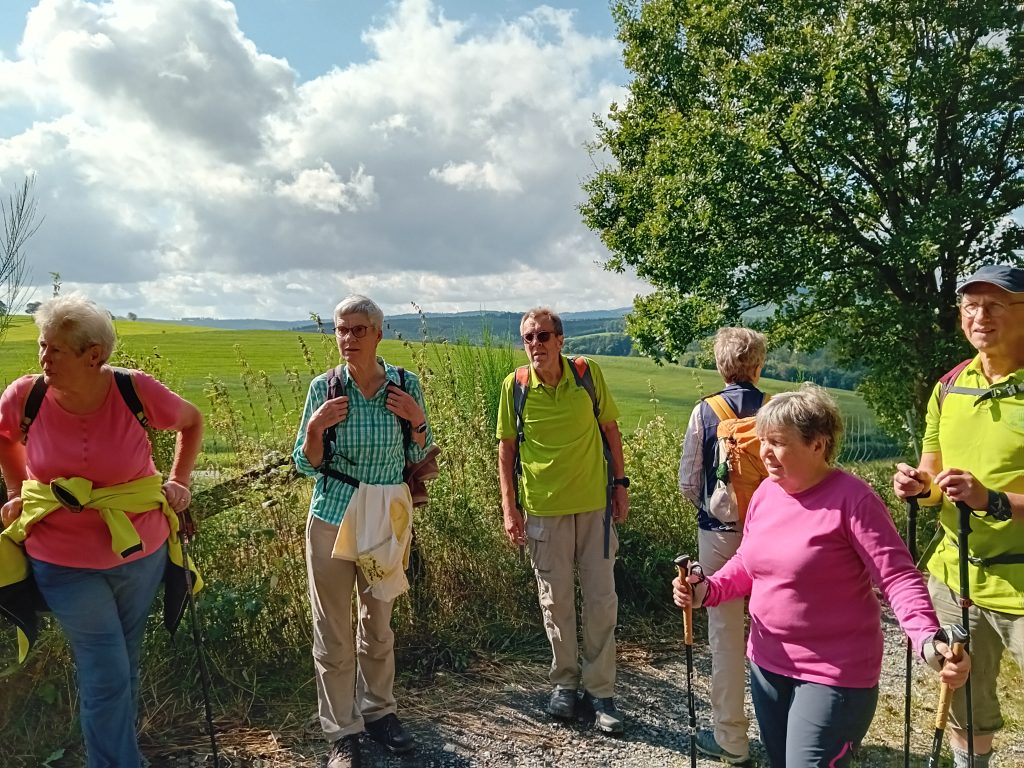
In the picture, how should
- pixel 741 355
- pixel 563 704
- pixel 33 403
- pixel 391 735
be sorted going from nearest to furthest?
pixel 33 403 → pixel 741 355 → pixel 391 735 → pixel 563 704

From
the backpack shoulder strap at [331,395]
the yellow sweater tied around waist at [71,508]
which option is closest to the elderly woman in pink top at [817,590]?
the backpack shoulder strap at [331,395]

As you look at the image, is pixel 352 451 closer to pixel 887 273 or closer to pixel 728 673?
pixel 728 673

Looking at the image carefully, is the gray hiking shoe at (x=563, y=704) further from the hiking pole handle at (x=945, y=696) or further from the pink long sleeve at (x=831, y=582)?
the hiking pole handle at (x=945, y=696)

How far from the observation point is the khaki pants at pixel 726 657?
3.43 metres

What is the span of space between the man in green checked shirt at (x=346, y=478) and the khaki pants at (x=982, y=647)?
2.33 metres

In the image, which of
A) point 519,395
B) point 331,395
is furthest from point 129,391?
point 519,395

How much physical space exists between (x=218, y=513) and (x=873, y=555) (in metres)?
3.69

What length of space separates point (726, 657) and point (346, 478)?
202cm

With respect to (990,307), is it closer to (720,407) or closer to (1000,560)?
(1000,560)

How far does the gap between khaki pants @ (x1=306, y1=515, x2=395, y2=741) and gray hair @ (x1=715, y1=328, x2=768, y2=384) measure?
2001 mm

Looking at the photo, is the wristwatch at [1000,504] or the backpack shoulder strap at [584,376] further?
the backpack shoulder strap at [584,376]

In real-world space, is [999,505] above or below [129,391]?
below

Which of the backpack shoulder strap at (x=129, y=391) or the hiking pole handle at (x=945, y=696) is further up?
the backpack shoulder strap at (x=129, y=391)

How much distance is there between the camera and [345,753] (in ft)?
11.4
